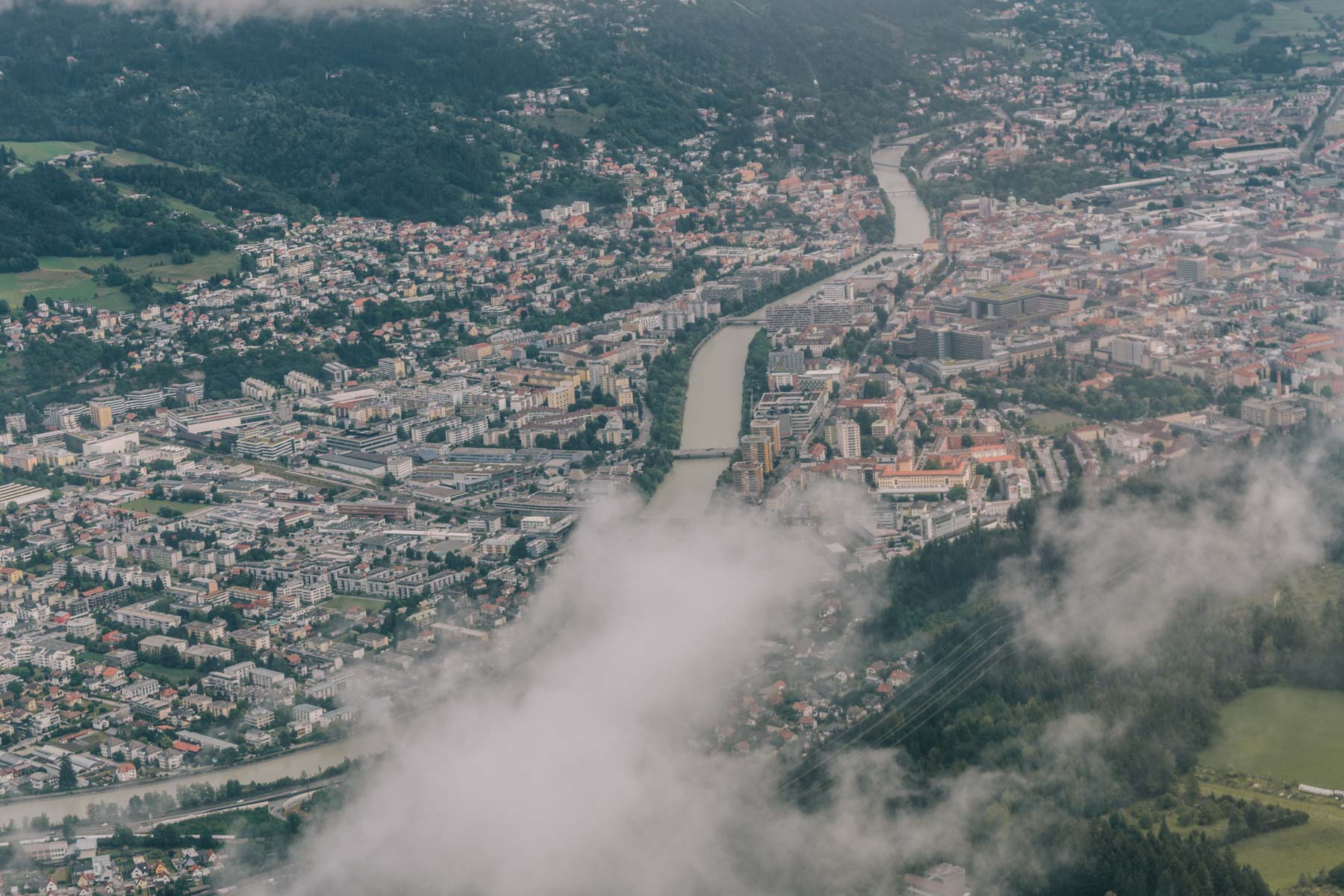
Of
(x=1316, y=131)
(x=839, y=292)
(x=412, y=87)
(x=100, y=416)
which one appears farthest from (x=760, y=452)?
(x=412, y=87)

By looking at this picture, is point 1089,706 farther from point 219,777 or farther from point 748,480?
point 748,480

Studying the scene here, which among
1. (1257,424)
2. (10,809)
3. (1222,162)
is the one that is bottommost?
(10,809)

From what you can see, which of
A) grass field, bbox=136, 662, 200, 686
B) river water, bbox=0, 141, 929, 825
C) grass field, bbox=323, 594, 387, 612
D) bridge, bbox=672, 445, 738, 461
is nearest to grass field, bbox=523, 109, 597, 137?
river water, bbox=0, 141, 929, 825

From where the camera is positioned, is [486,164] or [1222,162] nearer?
[1222,162]

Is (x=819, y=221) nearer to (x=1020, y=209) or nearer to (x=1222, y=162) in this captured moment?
(x=1020, y=209)

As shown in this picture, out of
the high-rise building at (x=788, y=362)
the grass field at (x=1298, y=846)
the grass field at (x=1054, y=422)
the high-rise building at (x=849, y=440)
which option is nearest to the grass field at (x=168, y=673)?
the high-rise building at (x=849, y=440)

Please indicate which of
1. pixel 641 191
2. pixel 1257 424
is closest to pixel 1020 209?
pixel 641 191
